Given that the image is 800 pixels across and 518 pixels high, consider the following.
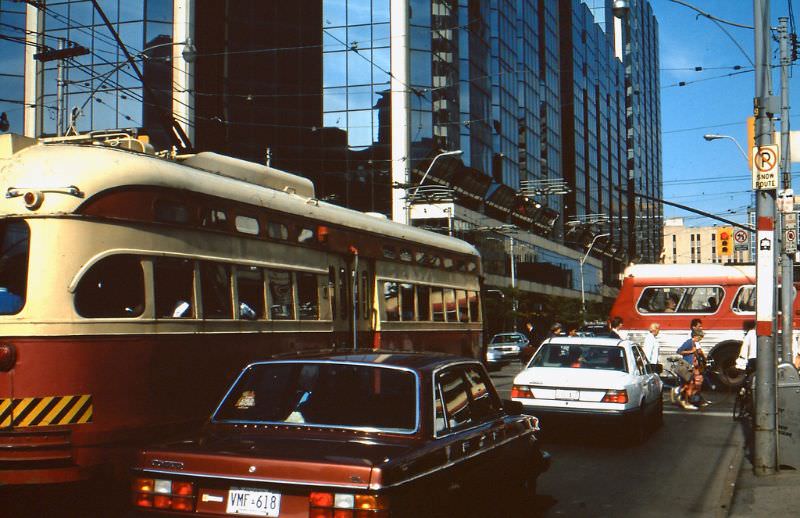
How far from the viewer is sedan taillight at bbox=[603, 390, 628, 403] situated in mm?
12766

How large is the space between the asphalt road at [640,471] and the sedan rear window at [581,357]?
0.97 meters

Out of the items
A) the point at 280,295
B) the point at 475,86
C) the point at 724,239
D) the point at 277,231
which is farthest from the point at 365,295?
the point at 475,86

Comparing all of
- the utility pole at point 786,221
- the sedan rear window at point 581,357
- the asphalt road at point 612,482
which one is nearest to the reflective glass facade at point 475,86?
the utility pole at point 786,221

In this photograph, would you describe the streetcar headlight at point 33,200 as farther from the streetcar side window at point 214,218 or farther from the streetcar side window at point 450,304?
the streetcar side window at point 450,304

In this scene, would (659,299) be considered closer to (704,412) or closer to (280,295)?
(704,412)

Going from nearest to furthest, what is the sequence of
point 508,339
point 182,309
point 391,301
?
point 182,309
point 391,301
point 508,339

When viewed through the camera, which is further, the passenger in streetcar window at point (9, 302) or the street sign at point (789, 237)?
the street sign at point (789, 237)

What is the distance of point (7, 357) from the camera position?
7770mm

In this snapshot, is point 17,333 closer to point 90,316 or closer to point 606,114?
point 90,316

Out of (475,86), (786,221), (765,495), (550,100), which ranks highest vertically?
(550,100)

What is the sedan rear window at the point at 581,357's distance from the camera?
45.4ft

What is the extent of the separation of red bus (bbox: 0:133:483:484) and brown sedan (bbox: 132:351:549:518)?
8.06 ft

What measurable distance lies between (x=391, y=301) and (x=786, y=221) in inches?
616

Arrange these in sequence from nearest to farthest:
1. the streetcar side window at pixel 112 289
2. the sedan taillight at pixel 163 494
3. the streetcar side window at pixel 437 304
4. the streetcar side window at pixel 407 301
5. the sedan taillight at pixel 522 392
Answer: the sedan taillight at pixel 163 494 → the streetcar side window at pixel 112 289 → the sedan taillight at pixel 522 392 → the streetcar side window at pixel 407 301 → the streetcar side window at pixel 437 304
